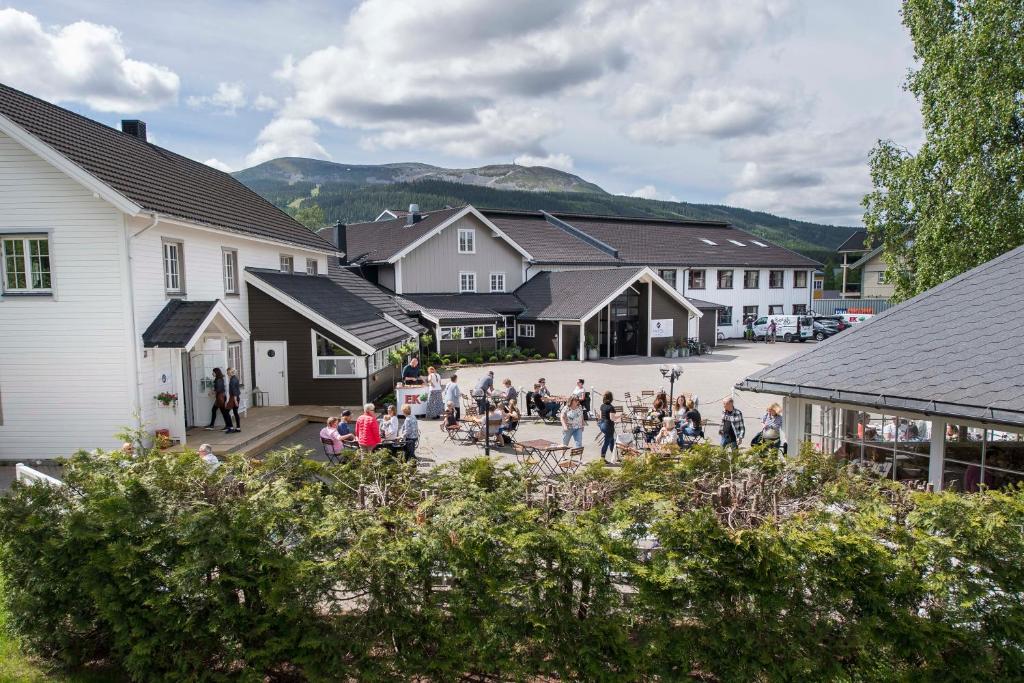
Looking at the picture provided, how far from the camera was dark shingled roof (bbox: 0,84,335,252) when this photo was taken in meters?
13.4

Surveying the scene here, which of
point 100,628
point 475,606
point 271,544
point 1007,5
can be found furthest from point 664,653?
point 1007,5

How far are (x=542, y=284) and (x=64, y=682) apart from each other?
32.4 meters

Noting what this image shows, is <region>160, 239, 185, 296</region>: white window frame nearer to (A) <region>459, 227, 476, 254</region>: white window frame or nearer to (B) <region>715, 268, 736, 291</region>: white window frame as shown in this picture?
(A) <region>459, 227, 476, 254</region>: white window frame

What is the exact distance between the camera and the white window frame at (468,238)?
35719 mm

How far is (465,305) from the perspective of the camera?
111ft

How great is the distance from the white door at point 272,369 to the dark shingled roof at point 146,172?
11.6 ft

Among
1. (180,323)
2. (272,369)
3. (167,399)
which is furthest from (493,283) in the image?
(167,399)

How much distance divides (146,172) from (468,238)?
21.0 metres

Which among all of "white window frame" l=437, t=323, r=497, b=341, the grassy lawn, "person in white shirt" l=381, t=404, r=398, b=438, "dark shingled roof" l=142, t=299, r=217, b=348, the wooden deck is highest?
"dark shingled roof" l=142, t=299, r=217, b=348

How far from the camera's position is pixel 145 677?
565 centimetres

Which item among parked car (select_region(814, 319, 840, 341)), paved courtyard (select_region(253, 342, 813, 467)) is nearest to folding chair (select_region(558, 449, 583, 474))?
paved courtyard (select_region(253, 342, 813, 467))

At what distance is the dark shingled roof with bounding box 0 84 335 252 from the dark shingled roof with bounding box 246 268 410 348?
1344 millimetres

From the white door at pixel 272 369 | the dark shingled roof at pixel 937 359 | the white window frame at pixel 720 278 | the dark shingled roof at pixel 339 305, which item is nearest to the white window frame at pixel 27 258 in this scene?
the dark shingled roof at pixel 339 305

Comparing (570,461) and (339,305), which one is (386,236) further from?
(570,461)
